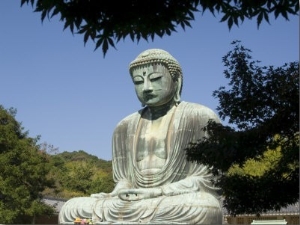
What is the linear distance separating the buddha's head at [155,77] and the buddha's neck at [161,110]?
0.30 feet

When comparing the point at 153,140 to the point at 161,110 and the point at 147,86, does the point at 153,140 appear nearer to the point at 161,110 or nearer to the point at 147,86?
the point at 161,110

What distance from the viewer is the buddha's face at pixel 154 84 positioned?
11.9 metres

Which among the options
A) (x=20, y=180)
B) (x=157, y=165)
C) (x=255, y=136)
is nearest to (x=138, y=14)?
(x=255, y=136)

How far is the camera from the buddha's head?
12.0 meters

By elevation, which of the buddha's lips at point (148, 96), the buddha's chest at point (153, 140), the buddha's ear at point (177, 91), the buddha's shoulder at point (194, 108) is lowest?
the buddha's chest at point (153, 140)

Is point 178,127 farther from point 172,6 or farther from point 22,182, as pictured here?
point 22,182

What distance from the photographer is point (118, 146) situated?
489 inches

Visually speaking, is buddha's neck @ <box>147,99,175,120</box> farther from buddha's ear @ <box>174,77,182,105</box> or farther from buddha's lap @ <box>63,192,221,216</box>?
buddha's lap @ <box>63,192,221,216</box>

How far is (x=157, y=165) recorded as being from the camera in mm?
A: 11633

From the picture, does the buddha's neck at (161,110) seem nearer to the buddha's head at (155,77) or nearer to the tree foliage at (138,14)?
the buddha's head at (155,77)

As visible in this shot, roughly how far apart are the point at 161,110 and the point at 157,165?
127 centimetres

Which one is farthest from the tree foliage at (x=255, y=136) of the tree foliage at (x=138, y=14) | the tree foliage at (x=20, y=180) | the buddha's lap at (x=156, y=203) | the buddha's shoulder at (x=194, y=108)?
the tree foliage at (x=20, y=180)

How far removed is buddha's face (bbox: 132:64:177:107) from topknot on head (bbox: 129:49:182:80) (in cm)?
9

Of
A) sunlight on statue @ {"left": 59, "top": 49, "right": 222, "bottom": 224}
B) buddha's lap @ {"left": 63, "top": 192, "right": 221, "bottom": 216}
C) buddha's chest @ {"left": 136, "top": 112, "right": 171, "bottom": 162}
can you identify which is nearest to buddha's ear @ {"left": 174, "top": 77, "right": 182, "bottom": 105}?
sunlight on statue @ {"left": 59, "top": 49, "right": 222, "bottom": 224}
